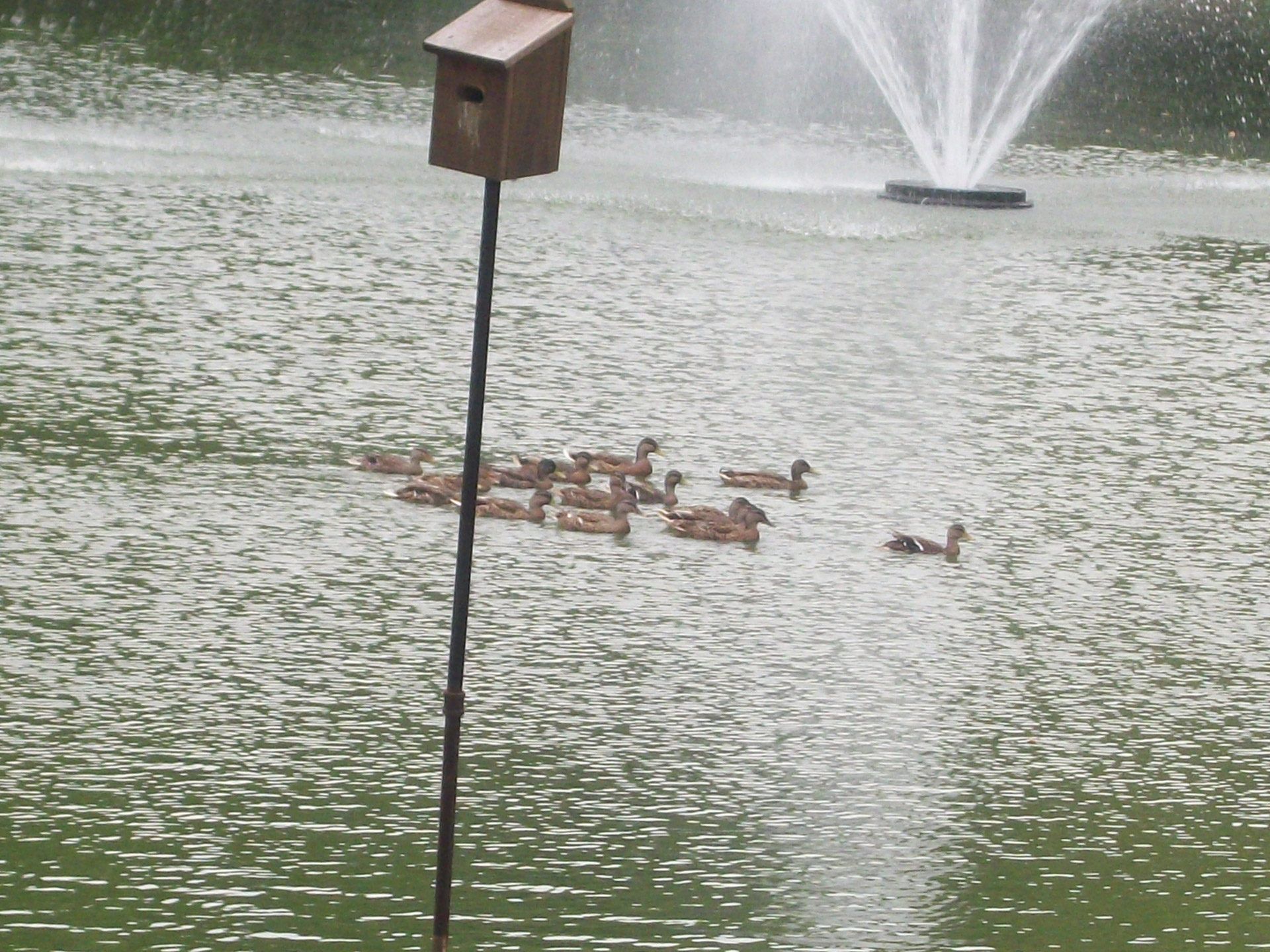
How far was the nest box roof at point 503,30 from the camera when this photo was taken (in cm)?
534

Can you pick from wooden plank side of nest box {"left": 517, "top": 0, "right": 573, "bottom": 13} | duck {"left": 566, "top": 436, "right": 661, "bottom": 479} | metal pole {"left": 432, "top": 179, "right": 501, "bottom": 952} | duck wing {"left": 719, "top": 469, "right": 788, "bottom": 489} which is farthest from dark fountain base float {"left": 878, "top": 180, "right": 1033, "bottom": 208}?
metal pole {"left": 432, "top": 179, "right": 501, "bottom": 952}

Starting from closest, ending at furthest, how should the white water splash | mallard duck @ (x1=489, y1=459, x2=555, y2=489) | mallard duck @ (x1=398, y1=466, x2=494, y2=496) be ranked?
mallard duck @ (x1=398, y1=466, x2=494, y2=496), mallard duck @ (x1=489, y1=459, x2=555, y2=489), the white water splash

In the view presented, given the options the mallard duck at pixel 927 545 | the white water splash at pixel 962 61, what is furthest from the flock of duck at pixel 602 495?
the white water splash at pixel 962 61

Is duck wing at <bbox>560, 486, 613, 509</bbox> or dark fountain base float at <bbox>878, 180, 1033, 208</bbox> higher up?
dark fountain base float at <bbox>878, 180, 1033, 208</bbox>

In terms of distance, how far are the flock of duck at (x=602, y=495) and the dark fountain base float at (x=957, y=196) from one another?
8.36 meters

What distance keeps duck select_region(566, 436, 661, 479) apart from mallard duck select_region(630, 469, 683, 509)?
123 millimetres

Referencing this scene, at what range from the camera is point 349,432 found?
10.7 m

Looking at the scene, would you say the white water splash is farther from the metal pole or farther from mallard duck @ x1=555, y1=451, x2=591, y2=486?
the metal pole

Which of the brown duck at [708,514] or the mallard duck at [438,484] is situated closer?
the brown duck at [708,514]

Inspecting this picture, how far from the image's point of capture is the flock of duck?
9547 mm

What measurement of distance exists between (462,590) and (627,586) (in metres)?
3.41

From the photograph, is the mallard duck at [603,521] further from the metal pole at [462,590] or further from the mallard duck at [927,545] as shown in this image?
the metal pole at [462,590]

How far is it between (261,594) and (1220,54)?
21730mm

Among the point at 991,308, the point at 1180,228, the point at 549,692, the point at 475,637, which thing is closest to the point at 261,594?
the point at 475,637
